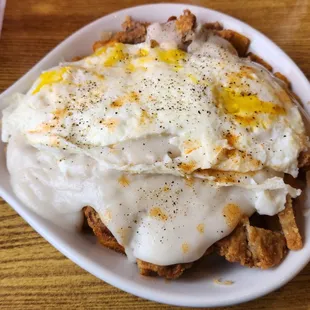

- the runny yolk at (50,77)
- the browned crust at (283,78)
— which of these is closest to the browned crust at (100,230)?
the runny yolk at (50,77)

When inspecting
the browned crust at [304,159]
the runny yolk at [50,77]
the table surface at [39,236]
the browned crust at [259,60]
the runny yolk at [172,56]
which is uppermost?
the runny yolk at [172,56]

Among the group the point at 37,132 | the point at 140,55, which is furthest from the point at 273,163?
the point at 37,132

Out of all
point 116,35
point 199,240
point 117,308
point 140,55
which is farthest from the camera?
point 116,35

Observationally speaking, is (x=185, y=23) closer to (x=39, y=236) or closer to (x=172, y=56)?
(x=172, y=56)

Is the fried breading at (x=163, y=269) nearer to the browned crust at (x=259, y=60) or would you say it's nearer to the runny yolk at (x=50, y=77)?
the runny yolk at (x=50, y=77)

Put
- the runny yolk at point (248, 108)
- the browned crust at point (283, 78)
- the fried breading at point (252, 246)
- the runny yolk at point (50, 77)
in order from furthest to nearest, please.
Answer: the browned crust at point (283, 78)
the runny yolk at point (50, 77)
the runny yolk at point (248, 108)
the fried breading at point (252, 246)

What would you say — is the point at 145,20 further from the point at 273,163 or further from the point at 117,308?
the point at 117,308

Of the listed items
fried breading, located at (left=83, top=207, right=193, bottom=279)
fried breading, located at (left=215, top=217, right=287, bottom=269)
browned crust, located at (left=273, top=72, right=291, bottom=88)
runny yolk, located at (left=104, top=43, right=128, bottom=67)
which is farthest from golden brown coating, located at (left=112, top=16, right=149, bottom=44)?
fried breading, located at (left=215, top=217, right=287, bottom=269)
